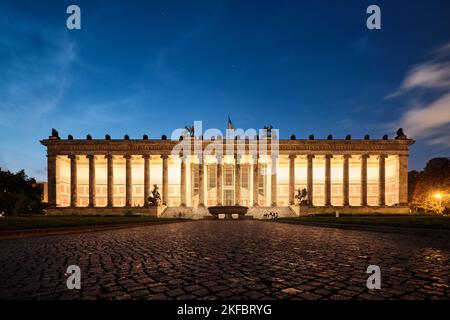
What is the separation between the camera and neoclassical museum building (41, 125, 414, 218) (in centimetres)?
5021

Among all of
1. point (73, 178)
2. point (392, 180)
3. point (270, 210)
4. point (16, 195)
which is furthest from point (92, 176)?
point (392, 180)

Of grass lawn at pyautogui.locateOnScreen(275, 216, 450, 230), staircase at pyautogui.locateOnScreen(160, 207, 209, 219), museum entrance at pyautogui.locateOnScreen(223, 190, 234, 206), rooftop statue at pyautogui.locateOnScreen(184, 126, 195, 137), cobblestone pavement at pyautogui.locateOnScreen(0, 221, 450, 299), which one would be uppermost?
rooftop statue at pyautogui.locateOnScreen(184, 126, 195, 137)

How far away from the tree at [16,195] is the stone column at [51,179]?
2257mm

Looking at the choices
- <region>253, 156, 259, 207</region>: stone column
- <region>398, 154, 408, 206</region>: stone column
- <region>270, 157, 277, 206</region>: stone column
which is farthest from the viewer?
<region>253, 156, 259, 207</region>: stone column

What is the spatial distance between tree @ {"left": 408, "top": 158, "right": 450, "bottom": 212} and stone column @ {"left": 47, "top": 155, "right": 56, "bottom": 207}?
209 ft

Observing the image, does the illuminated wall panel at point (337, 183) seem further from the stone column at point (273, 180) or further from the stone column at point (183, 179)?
the stone column at point (183, 179)

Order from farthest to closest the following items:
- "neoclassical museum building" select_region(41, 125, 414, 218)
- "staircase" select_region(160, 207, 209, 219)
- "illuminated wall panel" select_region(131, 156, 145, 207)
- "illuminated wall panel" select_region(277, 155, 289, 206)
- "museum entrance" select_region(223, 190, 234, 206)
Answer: "illuminated wall panel" select_region(131, 156, 145, 207), "illuminated wall panel" select_region(277, 155, 289, 206), "museum entrance" select_region(223, 190, 234, 206), "neoclassical museum building" select_region(41, 125, 414, 218), "staircase" select_region(160, 207, 209, 219)

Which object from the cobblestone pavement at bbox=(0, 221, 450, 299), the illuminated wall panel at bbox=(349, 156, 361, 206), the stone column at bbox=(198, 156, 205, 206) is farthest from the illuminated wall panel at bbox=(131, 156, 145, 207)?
the cobblestone pavement at bbox=(0, 221, 450, 299)

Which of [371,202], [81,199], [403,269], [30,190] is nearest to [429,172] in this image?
[371,202]

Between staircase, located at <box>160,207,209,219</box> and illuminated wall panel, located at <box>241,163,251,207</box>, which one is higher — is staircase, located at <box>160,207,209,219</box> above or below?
below

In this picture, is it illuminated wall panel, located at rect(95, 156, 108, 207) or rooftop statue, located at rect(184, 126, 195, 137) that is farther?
illuminated wall panel, located at rect(95, 156, 108, 207)

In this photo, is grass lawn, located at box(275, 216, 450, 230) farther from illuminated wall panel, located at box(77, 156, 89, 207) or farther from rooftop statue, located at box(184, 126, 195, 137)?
illuminated wall panel, located at box(77, 156, 89, 207)
